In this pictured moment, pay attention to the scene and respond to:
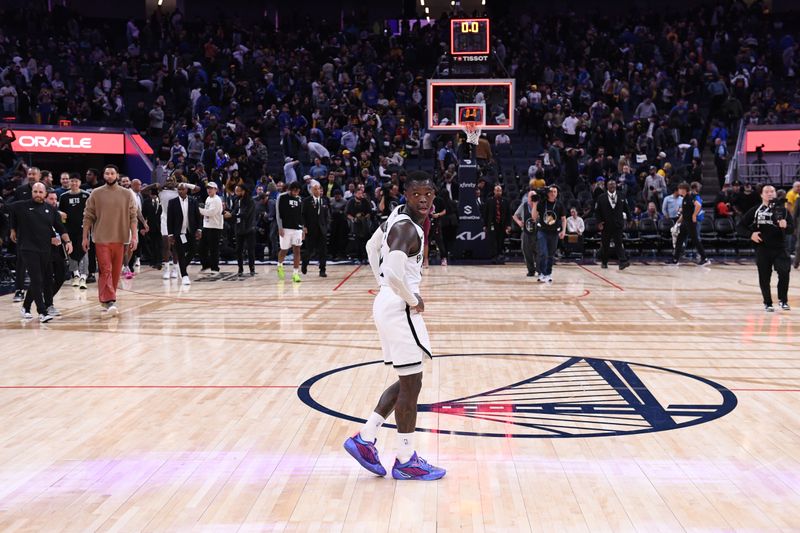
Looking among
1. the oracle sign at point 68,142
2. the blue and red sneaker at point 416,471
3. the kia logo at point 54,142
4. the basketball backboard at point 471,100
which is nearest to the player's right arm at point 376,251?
the blue and red sneaker at point 416,471

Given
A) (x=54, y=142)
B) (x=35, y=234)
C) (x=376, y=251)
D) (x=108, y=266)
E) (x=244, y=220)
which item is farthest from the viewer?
(x=54, y=142)

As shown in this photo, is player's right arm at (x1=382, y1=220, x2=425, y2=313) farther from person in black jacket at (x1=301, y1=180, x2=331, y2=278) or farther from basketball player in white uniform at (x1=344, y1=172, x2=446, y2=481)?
person in black jacket at (x1=301, y1=180, x2=331, y2=278)

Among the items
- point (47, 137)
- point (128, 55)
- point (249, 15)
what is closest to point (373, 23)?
point (249, 15)

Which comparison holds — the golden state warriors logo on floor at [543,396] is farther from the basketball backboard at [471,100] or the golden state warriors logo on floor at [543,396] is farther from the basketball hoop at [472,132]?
the basketball backboard at [471,100]

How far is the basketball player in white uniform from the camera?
419 cm

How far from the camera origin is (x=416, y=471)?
427cm

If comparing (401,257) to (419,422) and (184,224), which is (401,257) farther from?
(184,224)

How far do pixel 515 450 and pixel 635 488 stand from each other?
2.69ft

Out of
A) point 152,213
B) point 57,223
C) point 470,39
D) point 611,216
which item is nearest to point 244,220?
point 152,213

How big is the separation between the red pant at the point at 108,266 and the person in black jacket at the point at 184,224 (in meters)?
3.32

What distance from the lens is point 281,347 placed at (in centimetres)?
819

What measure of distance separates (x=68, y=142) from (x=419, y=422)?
19607 millimetres

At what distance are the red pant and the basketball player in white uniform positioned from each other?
21.9ft

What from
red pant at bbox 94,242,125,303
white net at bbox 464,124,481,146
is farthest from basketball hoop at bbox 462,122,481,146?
red pant at bbox 94,242,125,303
